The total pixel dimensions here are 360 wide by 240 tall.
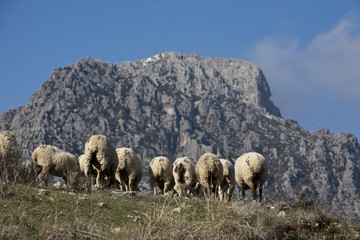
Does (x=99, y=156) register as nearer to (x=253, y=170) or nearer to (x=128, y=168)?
(x=128, y=168)

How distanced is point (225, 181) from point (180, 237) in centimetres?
1422

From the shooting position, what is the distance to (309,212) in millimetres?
14875

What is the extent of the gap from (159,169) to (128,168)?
8.97 ft

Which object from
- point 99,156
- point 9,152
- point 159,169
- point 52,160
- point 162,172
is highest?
point 159,169

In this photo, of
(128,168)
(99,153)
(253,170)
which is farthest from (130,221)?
(128,168)

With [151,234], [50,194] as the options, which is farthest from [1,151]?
[151,234]

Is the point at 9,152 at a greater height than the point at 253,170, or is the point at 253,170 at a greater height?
the point at 253,170

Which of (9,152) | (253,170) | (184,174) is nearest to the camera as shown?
(9,152)

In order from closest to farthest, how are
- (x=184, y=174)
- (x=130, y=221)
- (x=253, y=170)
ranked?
(x=130, y=221) < (x=253, y=170) < (x=184, y=174)

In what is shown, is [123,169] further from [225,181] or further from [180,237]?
[180,237]

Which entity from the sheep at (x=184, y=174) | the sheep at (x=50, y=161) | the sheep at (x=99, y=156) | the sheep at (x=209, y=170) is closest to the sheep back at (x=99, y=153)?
the sheep at (x=99, y=156)

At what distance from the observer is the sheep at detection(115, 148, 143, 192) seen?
22.5 m

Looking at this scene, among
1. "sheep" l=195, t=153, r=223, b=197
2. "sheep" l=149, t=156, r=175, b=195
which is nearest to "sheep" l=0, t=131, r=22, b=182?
"sheep" l=195, t=153, r=223, b=197

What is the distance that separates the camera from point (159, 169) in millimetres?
24938
